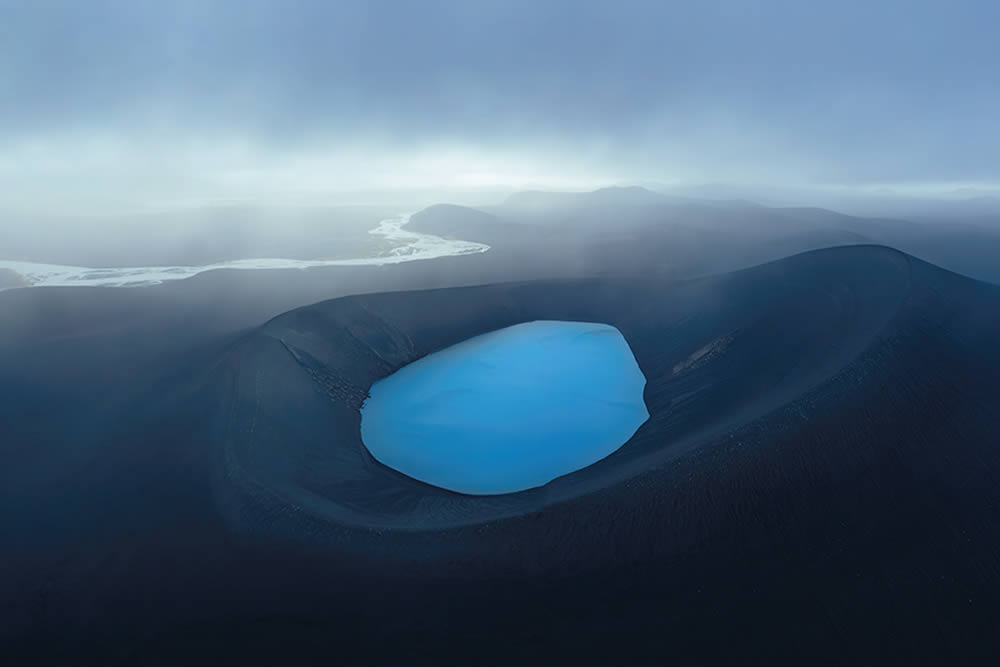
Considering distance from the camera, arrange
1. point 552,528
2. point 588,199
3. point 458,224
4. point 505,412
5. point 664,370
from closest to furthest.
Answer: point 552,528, point 505,412, point 664,370, point 458,224, point 588,199

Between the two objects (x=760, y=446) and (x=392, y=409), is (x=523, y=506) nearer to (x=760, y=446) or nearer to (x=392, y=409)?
(x=760, y=446)

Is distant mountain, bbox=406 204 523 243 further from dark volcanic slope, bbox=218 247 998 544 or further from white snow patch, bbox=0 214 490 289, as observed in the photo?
dark volcanic slope, bbox=218 247 998 544

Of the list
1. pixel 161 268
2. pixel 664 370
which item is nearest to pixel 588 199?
pixel 161 268

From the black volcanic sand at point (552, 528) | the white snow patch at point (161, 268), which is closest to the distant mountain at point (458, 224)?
the white snow patch at point (161, 268)

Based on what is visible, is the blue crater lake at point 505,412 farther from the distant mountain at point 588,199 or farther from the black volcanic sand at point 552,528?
the distant mountain at point 588,199

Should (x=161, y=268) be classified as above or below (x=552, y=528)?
above

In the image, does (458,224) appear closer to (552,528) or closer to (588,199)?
(588,199)
